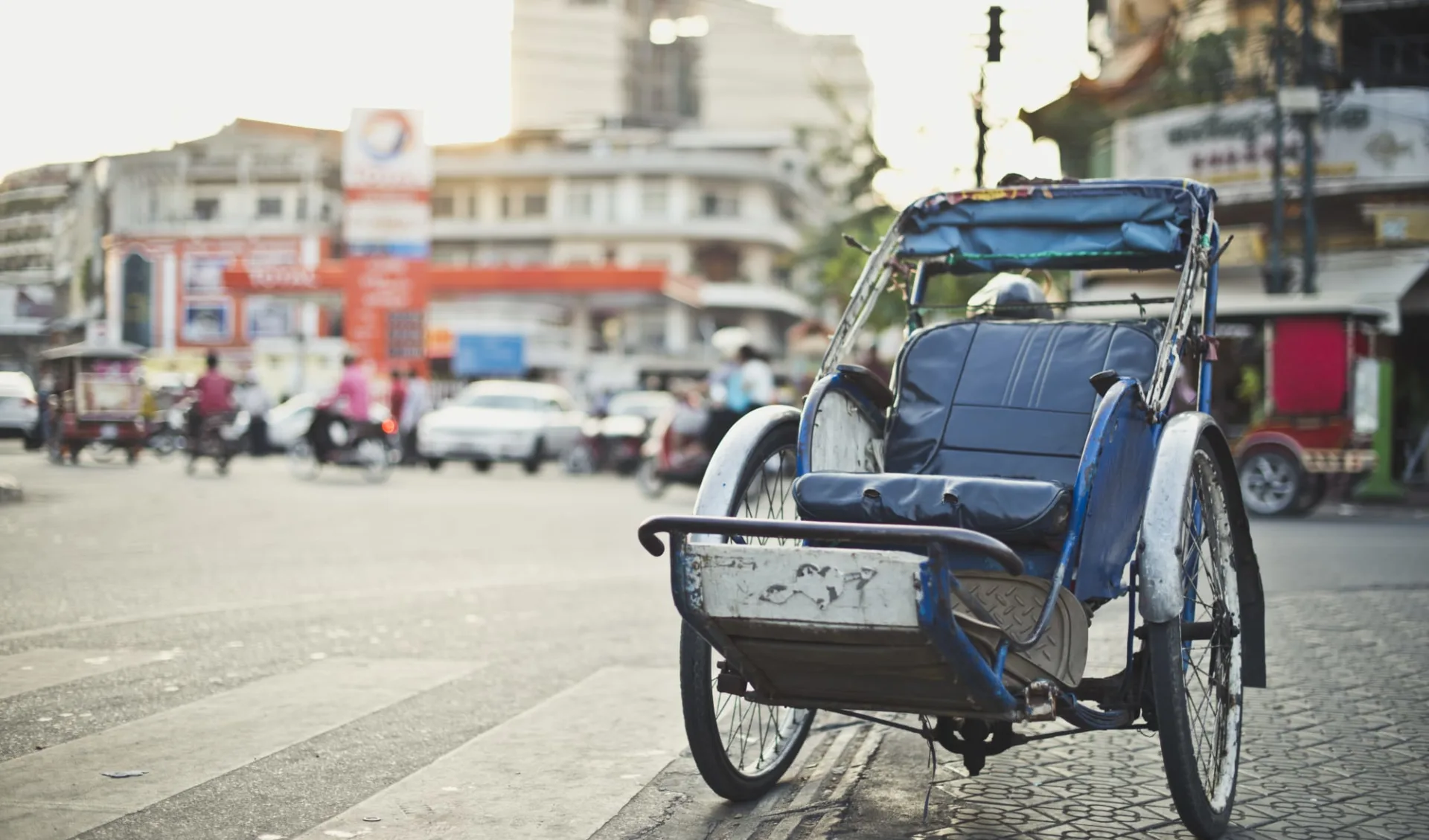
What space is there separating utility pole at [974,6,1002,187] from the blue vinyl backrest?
45.4 feet

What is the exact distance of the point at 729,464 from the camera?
4.36 meters

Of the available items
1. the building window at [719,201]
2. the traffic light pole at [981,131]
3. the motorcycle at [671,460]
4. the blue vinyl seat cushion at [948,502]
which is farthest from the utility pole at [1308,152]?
the building window at [719,201]

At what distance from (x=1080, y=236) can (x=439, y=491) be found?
16.0 metres

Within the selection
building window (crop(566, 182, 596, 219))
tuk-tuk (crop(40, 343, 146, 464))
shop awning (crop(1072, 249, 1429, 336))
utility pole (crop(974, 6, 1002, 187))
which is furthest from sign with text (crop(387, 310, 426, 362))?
building window (crop(566, 182, 596, 219))

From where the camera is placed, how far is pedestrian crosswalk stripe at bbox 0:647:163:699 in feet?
19.6

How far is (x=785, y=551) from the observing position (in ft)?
12.1

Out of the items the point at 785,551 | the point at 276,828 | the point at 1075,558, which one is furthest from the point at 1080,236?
the point at 276,828

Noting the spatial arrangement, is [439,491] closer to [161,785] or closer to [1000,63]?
[1000,63]

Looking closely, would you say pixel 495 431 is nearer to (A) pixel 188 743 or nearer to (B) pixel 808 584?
(A) pixel 188 743

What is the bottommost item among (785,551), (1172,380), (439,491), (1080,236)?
(439,491)

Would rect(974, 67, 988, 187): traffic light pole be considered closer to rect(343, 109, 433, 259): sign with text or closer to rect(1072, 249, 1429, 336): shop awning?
rect(1072, 249, 1429, 336): shop awning

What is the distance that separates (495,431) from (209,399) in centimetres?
528

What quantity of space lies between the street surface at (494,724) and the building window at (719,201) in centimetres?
6320

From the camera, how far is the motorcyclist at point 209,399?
23906 millimetres
